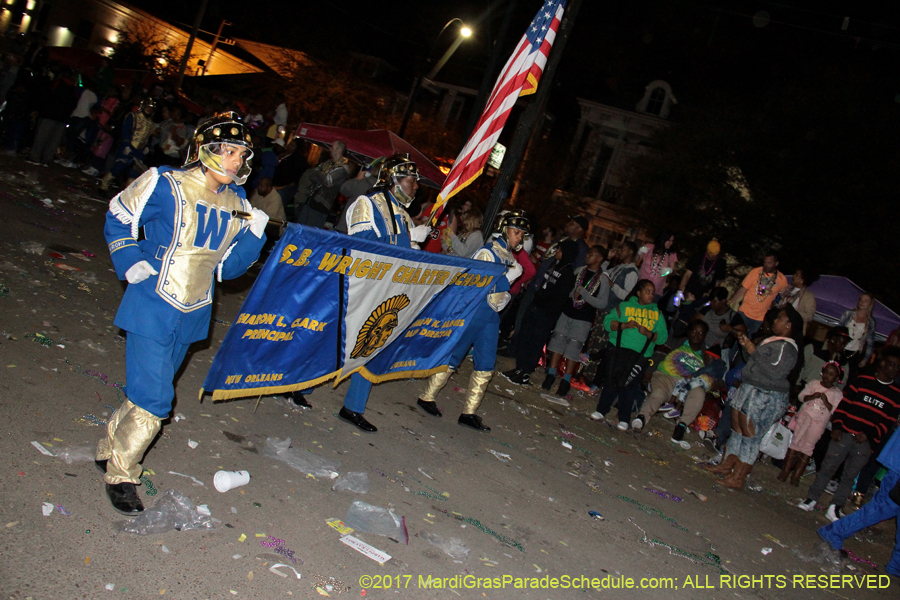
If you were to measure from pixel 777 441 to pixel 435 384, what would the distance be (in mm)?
5133

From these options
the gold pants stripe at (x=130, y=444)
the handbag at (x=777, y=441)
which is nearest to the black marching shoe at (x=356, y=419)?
the gold pants stripe at (x=130, y=444)

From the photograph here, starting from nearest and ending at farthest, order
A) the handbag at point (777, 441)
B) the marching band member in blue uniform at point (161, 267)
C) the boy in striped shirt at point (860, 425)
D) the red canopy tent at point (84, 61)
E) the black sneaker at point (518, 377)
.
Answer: the marching band member in blue uniform at point (161, 267) < the boy in striped shirt at point (860, 425) < the handbag at point (777, 441) < the black sneaker at point (518, 377) < the red canopy tent at point (84, 61)

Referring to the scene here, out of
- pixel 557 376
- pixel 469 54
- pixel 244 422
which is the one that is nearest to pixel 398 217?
pixel 244 422

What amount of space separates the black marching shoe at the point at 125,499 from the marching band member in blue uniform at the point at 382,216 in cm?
250

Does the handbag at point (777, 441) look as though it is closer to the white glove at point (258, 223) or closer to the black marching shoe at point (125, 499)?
the white glove at point (258, 223)

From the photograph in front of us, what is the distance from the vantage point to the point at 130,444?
11.8 ft

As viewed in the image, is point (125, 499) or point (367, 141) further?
point (367, 141)

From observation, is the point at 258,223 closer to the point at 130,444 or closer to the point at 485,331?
the point at 130,444

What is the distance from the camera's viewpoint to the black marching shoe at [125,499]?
3539 mm

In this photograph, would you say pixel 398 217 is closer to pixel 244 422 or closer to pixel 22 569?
pixel 244 422

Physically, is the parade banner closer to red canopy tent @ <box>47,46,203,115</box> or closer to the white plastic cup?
the white plastic cup

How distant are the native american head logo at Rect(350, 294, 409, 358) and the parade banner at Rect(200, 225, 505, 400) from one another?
0.04ft

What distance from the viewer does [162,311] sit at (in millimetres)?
3566

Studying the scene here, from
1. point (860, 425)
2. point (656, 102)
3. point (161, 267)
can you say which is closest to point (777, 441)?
point (860, 425)
